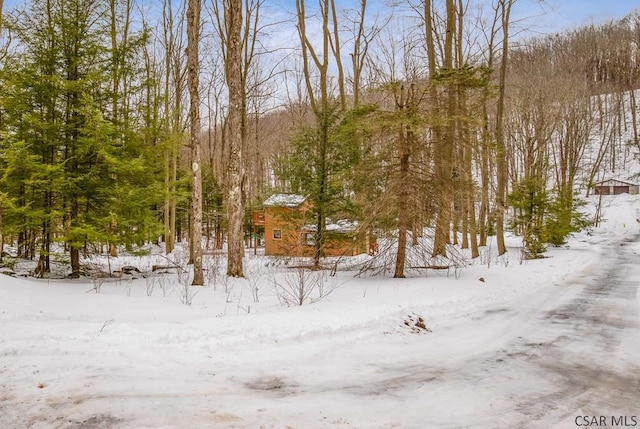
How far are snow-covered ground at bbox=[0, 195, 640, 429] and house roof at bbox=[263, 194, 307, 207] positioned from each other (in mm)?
5365

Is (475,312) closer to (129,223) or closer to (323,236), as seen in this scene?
(323,236)

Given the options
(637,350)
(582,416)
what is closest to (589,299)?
(637,350)

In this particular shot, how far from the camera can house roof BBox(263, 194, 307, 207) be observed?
13.8 m

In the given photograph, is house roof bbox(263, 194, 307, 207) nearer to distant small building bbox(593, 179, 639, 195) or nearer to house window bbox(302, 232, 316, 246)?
house window bbox(302, 232, 316, 246)

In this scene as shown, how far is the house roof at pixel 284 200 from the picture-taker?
13.8 meters

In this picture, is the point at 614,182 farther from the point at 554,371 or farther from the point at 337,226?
the point at 554,371

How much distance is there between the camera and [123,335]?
16.8 feet

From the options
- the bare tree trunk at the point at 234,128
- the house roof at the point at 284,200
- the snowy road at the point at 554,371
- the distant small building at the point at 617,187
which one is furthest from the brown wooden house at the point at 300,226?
the distant small building at the point at 617,187

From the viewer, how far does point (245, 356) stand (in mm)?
4871

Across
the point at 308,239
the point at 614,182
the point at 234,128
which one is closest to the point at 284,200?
the point at 308,239

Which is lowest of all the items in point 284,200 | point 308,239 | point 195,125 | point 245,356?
point 245,356

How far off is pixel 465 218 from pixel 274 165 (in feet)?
24.9

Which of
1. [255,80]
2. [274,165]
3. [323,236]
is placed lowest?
[323,236]

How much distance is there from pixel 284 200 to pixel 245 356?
9.30 metres
